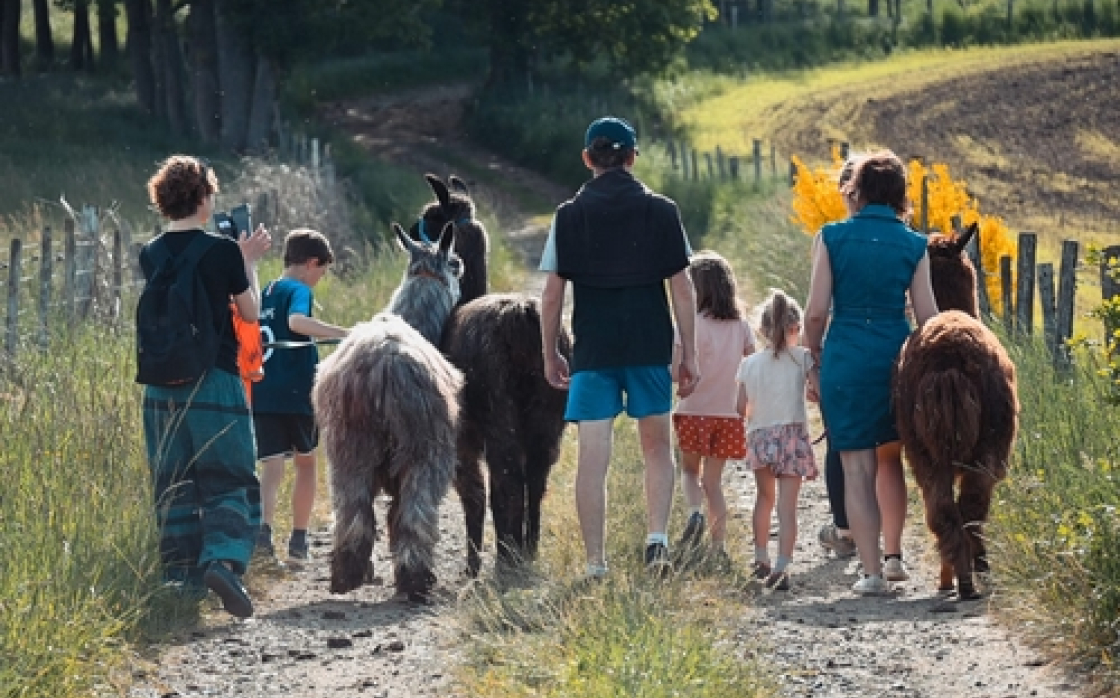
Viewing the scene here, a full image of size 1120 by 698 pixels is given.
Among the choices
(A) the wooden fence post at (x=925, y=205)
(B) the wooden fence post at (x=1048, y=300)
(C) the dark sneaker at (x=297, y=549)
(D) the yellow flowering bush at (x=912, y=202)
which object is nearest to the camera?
(C) the dark sneaker at (x=297, y=549)

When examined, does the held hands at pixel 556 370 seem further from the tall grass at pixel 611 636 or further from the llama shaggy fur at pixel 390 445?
the tall grass at pixel 611 636

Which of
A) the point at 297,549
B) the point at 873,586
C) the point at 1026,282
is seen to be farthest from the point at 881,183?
the point at 1026,282

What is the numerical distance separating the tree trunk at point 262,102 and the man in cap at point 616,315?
103ft

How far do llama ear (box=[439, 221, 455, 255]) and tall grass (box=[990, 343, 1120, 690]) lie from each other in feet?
9.44

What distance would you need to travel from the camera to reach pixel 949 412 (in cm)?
849

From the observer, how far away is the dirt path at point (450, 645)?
7.15m

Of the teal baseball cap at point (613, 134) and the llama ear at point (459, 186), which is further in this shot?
the llama ear at point (459, 186)

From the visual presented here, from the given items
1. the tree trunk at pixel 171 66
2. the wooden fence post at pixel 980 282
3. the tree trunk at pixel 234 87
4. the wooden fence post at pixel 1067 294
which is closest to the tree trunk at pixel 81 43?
the tree trunk at pixel 171 66

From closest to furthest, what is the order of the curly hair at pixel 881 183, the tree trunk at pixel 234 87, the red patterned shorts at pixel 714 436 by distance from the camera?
1. the curly hair at pixel 881 183
2. the red patterned shorts at pixel 714 436
3. the tree trunk at pixel 234 87

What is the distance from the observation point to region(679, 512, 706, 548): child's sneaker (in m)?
9.48

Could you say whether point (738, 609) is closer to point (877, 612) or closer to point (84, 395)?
point (877, 612)

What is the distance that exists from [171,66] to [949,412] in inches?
1413

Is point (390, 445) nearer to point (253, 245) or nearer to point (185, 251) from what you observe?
point (253, 245)

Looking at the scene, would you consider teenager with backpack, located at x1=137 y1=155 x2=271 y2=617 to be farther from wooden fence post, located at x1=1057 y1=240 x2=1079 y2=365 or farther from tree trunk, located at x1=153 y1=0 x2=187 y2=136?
tree trunk, located at x1=153 y1=0 x2=187 y2=136
